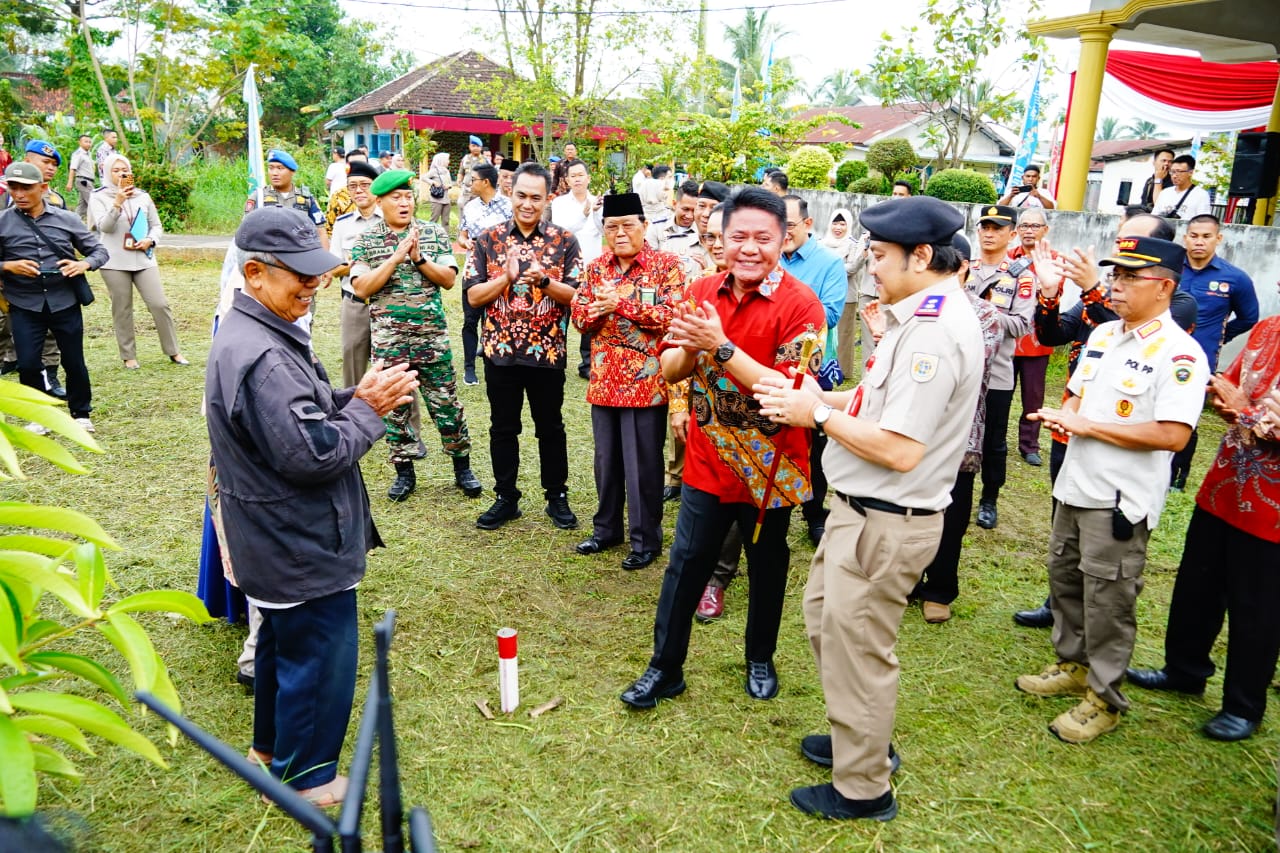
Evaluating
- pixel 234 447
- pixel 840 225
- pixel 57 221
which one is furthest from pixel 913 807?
pixel 57 221

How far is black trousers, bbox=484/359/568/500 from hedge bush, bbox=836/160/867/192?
14351 mm

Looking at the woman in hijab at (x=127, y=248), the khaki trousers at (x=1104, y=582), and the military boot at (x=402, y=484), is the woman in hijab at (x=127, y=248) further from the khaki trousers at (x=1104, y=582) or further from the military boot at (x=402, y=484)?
the khaki trousers at (x=1104, y=582)

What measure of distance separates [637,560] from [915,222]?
2871 mm

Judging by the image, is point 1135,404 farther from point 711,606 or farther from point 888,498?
point 711,606

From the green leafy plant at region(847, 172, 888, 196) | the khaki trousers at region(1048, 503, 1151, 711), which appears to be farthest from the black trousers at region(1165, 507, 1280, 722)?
the green leafy plant at region(847, 172, 888, 196)

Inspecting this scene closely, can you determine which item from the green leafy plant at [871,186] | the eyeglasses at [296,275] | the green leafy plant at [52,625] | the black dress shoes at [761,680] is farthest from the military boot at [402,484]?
the green leafy plant at [871,186]

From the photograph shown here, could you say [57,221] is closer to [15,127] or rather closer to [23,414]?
[23,414]

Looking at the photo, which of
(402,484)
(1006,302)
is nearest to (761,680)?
(402,484)

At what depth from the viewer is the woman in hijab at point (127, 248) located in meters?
8.37

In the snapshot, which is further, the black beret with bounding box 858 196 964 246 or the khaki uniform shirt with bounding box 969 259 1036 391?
the khaki uniform shirt with bounding box 969 259 1036 391

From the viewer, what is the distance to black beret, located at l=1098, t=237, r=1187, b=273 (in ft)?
10.8

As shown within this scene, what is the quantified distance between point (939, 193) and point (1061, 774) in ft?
38.6

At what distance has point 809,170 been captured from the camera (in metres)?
13.9

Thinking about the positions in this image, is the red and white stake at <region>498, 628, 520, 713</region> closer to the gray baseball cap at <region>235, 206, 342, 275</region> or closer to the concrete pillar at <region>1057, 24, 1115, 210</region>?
the gray baseball cap at <region>235, 206, 342, 275</region>
